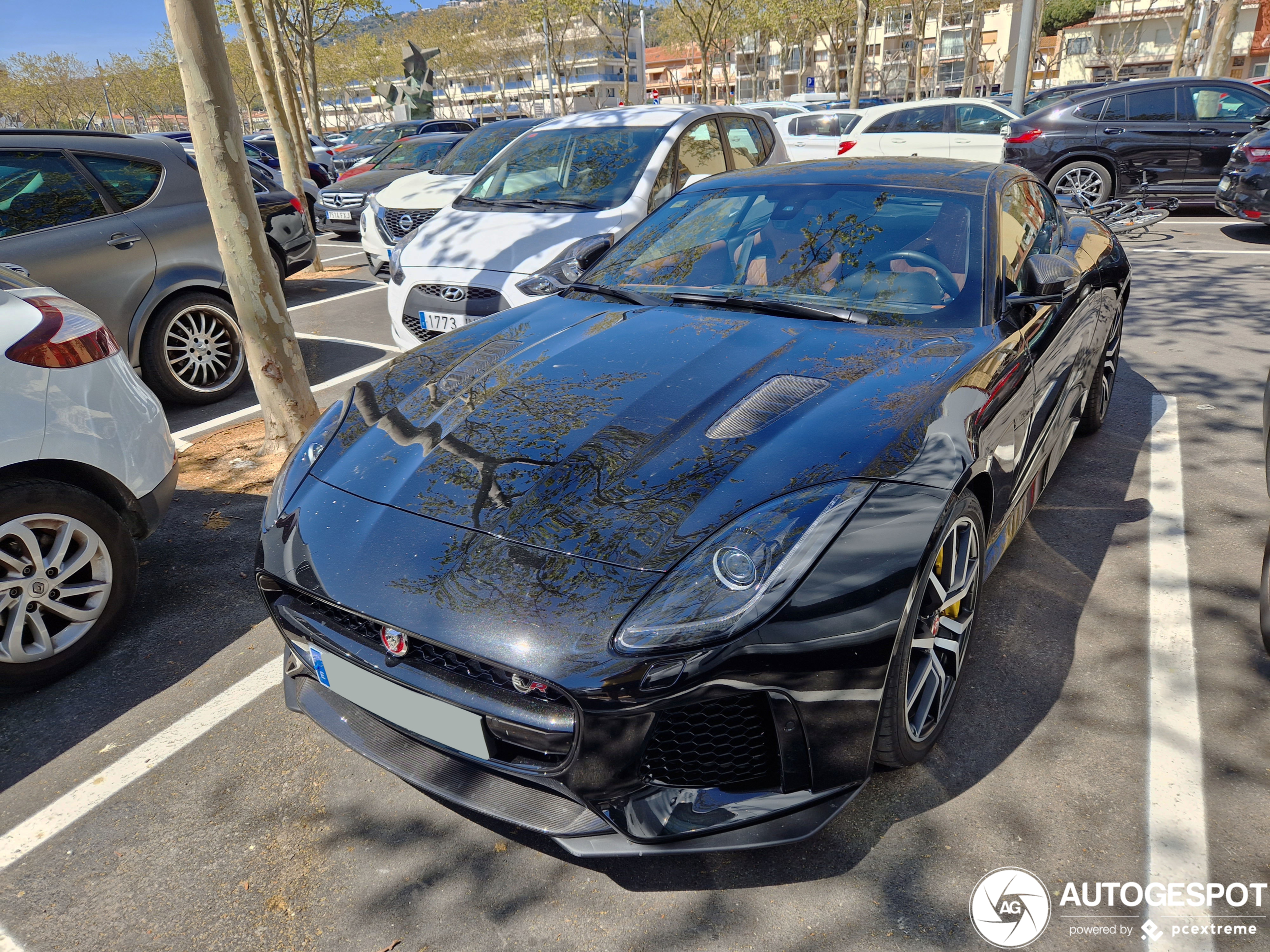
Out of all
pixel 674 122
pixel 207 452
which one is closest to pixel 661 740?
pixel 207 452

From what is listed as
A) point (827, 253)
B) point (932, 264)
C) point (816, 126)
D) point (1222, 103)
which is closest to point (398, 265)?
point (827, 253)

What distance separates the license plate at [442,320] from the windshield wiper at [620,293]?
217cm

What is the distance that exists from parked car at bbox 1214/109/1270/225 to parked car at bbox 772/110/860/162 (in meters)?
6.41

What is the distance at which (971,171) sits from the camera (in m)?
→ 3.50

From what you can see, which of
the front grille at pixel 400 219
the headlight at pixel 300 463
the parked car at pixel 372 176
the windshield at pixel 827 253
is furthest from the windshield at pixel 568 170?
the parked car at pixel 372 176

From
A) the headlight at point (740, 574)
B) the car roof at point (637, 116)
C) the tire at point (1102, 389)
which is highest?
the car roof at point (637, 116)

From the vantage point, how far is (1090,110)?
11367mm

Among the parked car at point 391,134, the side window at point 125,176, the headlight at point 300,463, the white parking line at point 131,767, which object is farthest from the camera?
the parked car at point 391,134

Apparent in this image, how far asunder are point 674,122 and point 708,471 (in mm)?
5270

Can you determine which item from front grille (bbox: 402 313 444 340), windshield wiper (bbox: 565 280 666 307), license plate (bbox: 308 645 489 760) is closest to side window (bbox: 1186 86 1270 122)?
front grille (bbox: 402 313 444 340)

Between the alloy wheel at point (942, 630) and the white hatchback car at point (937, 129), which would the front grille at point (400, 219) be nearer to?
the alloy wheel at point (942, 630)

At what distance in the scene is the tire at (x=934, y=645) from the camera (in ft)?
6.79

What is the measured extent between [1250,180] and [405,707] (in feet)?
35.4

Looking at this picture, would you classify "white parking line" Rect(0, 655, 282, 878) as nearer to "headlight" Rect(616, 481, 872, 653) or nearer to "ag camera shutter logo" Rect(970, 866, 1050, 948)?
"headlight" Rect(616, 481, 872, 653)
